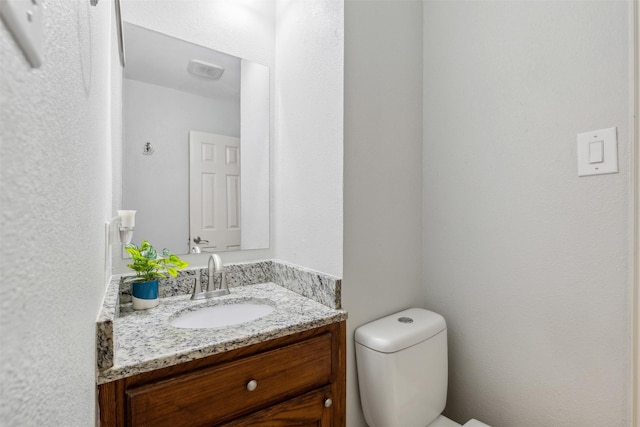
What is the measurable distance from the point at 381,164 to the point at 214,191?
0.76 metres

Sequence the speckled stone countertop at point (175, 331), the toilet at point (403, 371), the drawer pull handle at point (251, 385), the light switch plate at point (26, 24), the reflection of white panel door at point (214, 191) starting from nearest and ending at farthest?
the light switch plate at point (26, 24), the speckled stone countertop at point (175, 331), the drawer pull handle at point (251, 385), the toilet at point (403, 371), the reflection of white panel door at point (214, 191)

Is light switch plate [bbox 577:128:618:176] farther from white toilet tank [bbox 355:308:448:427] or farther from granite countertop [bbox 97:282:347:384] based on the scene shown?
granite countertop [bbox 97:282:347:384]

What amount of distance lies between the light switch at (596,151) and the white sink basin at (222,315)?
1.19 m

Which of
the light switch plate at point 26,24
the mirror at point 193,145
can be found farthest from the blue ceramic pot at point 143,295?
the light switch plate at point 26,24

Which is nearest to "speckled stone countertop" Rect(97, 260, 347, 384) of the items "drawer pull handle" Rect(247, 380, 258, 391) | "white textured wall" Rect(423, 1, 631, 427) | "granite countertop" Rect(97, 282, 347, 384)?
"granite countertop" Rect(97, 282, 347, 384)

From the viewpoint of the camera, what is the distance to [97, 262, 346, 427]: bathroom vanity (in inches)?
30.2

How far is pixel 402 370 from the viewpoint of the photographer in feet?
3.69

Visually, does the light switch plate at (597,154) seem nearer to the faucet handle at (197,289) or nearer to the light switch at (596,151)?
the light switch at (596,151)

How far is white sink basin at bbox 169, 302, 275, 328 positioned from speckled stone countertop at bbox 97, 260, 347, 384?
2cm

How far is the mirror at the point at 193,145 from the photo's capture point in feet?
4.22

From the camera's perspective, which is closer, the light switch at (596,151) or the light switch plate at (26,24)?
the light switch plate at (26,24)

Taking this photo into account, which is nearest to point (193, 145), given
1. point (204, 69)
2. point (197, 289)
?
point (204, 69)

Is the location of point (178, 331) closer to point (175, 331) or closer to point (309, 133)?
point (175, 331)

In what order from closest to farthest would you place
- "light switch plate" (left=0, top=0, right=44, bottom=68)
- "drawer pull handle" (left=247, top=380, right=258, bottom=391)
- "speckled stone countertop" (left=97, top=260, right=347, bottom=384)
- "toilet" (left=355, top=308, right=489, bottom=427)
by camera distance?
"light switch plate" (left=0, top=0, right=44, bottom=68) → "speckled stone countertop" (left=97, top=260, right=347, bottom=384) → "drawer pull handle" (left=247, top=380, right=258, bottom=391) → "toilet" (left=355, top=308, right=489, bottom=427)
